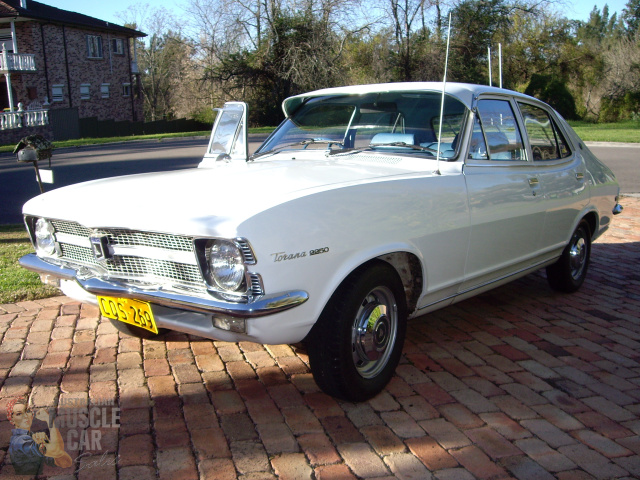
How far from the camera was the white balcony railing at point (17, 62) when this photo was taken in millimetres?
32344

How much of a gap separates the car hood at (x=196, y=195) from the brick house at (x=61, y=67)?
89.2 feet

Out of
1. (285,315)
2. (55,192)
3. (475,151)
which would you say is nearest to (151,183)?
(55,192)

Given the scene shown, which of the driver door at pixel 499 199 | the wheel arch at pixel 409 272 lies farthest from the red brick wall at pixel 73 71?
the wheel arch at pixel 409 272

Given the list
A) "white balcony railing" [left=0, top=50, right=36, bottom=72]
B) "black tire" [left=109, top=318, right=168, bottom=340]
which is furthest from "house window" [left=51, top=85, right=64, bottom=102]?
"black tire" [left=109, top=318, right=168, bottom=340]

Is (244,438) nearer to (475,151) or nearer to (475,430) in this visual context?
(475,430)

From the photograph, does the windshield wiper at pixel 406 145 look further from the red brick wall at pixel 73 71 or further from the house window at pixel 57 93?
the house window at pixel 57 93

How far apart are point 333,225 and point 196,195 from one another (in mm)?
712

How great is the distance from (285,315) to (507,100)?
A: 2693 mm

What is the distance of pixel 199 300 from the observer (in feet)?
9.00

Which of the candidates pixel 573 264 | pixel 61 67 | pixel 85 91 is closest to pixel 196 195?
pixel 573 264

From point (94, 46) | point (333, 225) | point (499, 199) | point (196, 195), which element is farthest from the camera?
point (94, 46)

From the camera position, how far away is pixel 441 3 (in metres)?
32.0

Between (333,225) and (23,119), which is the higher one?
(23,119)

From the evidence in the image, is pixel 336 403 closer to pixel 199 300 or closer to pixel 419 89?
pixel 199 300
